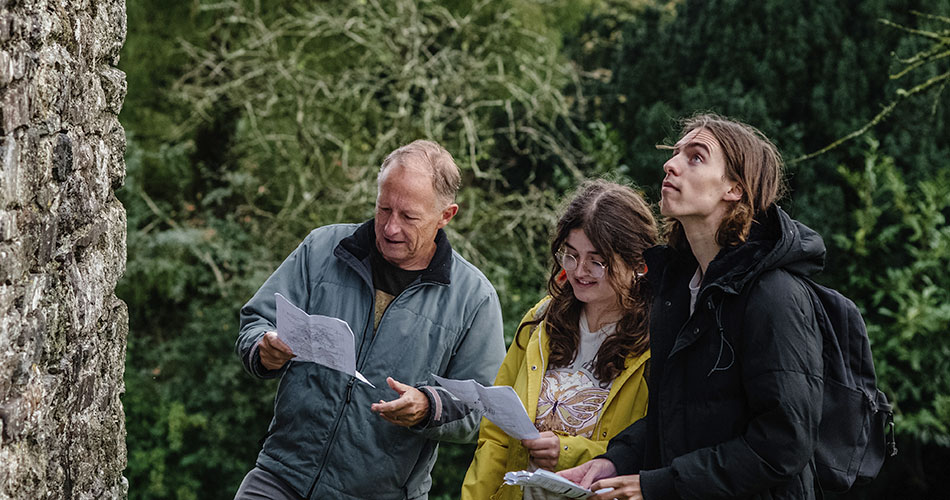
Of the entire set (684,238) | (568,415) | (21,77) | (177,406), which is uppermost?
(21,77)

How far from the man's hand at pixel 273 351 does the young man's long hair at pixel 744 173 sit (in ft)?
4.11

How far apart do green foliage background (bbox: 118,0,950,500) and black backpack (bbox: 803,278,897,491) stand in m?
3.13

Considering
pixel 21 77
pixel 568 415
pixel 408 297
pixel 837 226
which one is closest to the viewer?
pixel 21 77

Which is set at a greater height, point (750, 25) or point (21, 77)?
point (750, 25)

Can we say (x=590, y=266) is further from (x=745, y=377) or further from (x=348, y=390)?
(x=348, y=390)

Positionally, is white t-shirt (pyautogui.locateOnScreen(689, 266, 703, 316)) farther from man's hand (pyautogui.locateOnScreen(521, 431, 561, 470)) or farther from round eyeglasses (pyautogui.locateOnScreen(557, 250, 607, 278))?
man's hand (pyautogui.locateOnScreen(521, 431, 561, 470))

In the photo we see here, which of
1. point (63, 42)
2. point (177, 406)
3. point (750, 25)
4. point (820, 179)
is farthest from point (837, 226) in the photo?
point (63, 42)

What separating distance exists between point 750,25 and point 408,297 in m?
3.66

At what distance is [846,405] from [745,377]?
0.23m

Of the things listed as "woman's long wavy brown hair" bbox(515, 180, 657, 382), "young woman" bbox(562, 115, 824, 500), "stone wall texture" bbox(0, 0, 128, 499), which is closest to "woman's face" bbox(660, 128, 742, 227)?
"young woman" bbox(562, 115, 824, 500)

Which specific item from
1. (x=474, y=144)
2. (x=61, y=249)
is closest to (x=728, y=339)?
(x=61, y=249)

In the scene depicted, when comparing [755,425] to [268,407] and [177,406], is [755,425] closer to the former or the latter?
[268,407]

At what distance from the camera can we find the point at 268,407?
18.9ft

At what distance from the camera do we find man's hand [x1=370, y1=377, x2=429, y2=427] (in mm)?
2643
